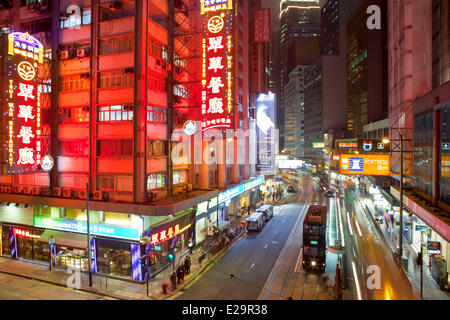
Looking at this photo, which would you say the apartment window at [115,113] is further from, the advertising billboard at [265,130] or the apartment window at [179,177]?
the advertising billboard at [265,130]

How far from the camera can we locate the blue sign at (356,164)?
880 inches

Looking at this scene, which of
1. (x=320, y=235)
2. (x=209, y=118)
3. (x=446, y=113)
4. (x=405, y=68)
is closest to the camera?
(x=446, y=113)

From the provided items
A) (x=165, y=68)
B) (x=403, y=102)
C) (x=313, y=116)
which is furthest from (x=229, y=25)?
(x=313, y=116)

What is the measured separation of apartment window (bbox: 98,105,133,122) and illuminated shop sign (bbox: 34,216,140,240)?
892cm

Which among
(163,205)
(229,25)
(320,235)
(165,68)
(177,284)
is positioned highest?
(229,25)

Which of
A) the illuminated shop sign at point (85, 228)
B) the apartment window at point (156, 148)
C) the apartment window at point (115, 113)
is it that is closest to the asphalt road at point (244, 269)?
the illuminated shop sign at point (85, 228)

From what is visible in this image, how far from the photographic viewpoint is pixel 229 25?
2625cm

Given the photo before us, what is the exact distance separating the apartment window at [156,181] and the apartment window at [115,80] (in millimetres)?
7838

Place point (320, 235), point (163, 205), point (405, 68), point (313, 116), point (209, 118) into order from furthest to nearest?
point (313, 116), point (405, 68), point (209, 118), point (320, 235), point (163, 205)

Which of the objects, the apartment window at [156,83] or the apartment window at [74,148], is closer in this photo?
the apartment window at [156,83]

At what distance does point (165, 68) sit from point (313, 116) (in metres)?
133

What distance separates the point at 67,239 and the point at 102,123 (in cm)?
1024

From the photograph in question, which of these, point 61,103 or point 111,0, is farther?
point 61,103

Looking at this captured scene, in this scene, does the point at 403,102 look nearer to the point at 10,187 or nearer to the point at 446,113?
the point at 446,113
